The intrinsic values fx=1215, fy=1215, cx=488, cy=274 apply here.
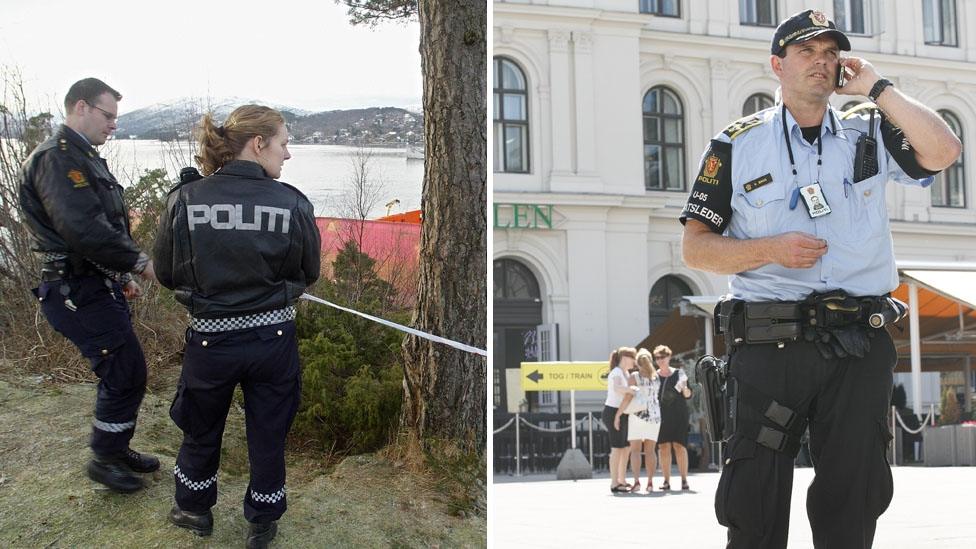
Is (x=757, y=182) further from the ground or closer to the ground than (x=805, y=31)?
closer to the ground

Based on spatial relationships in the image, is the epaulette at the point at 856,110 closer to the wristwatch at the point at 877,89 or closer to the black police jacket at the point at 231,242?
the wristwatch at the point at 877,89

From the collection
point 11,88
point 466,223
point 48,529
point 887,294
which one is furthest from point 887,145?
point 11,88

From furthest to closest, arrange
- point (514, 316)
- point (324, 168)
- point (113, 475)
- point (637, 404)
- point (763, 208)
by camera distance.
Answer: point (514, 316)
point (637, 404)
point (324, 168)
point (113, 475)
point (763, 208)

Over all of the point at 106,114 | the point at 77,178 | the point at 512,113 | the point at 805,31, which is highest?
the point at 512,113

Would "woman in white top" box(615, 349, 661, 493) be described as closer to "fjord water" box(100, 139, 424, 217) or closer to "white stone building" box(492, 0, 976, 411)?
"fjord water" box(100, 139, 424, 217)

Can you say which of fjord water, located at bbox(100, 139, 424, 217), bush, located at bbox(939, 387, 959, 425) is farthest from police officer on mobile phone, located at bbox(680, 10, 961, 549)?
bush, located at bbox(939, 387, 959, 425)

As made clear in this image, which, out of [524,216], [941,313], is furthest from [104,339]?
[524,216]

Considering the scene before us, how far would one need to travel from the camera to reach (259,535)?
15.1 ft

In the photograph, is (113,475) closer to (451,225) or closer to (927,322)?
(451,225)

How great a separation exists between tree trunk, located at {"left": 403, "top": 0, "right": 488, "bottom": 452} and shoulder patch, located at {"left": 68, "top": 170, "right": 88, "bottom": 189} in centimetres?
191

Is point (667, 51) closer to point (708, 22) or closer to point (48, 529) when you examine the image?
point (708, 22)

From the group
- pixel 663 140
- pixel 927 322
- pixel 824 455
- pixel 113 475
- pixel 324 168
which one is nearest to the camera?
pixel 824 455

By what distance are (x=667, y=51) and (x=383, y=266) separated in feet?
76.2

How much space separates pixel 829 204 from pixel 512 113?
78.5 feet
